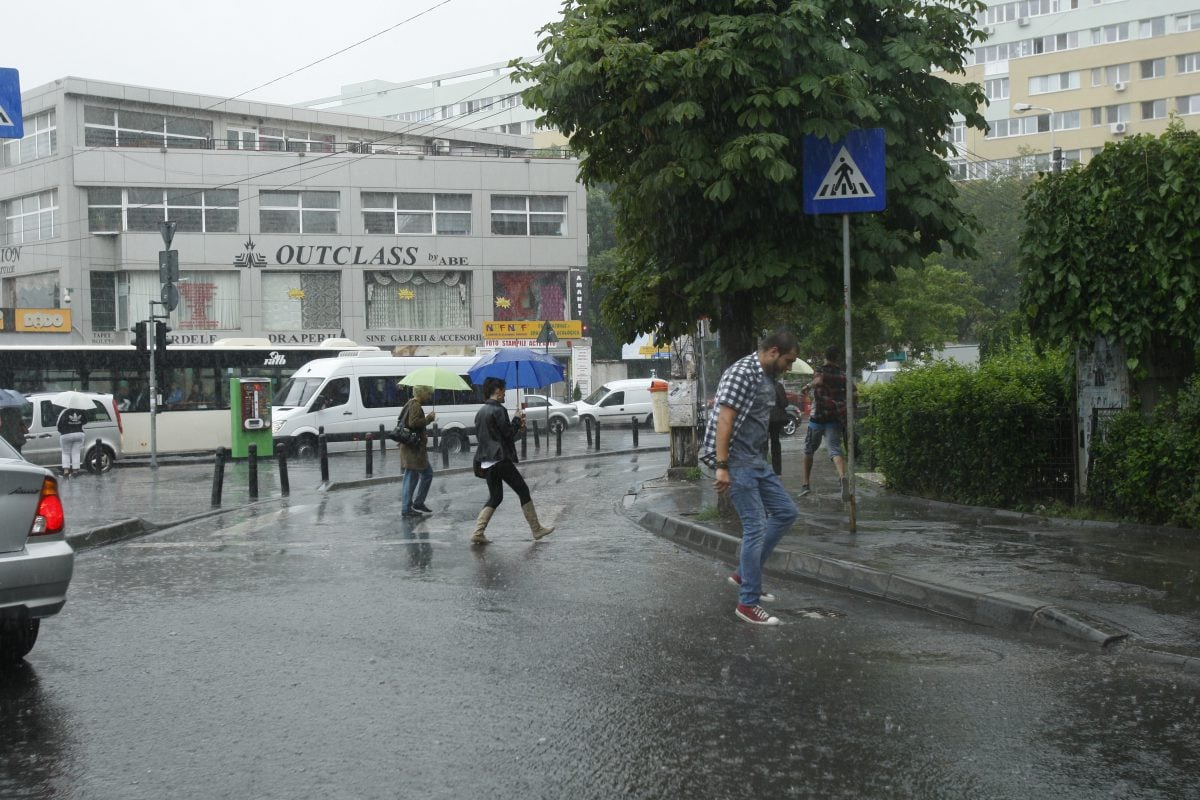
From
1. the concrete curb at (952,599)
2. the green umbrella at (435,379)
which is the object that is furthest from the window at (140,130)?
the concrete curb at (952,599)

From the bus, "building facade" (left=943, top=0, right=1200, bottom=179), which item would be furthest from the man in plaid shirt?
"building facade" (left=943, top=0, right=1200, bottom=179)

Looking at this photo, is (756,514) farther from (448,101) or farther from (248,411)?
(448,101)

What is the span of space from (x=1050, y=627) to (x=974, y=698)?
169 cm

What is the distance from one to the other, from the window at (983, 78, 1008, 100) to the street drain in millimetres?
75292

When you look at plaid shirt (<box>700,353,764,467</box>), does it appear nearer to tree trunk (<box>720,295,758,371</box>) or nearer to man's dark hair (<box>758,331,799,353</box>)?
man's dark hair (<box>758,331,799,353</box>)

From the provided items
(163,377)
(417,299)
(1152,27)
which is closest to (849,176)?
(163,377)

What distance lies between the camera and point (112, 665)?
263 inches

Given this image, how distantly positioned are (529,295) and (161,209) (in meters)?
14.4

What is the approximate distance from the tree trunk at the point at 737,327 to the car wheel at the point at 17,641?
25.1ft

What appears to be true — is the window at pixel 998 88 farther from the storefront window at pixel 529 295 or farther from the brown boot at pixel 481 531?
the brown boot at pixel 481 531

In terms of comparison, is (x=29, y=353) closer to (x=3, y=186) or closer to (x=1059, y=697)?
(x=3, y=186)

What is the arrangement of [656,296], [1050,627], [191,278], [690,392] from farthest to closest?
[191,278], [690,392], [656,296], [1050,627]

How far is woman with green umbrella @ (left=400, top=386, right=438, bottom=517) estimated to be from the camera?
1505 cm

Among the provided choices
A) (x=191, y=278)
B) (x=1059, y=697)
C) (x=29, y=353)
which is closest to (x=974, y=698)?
(x=1059, y=697)
